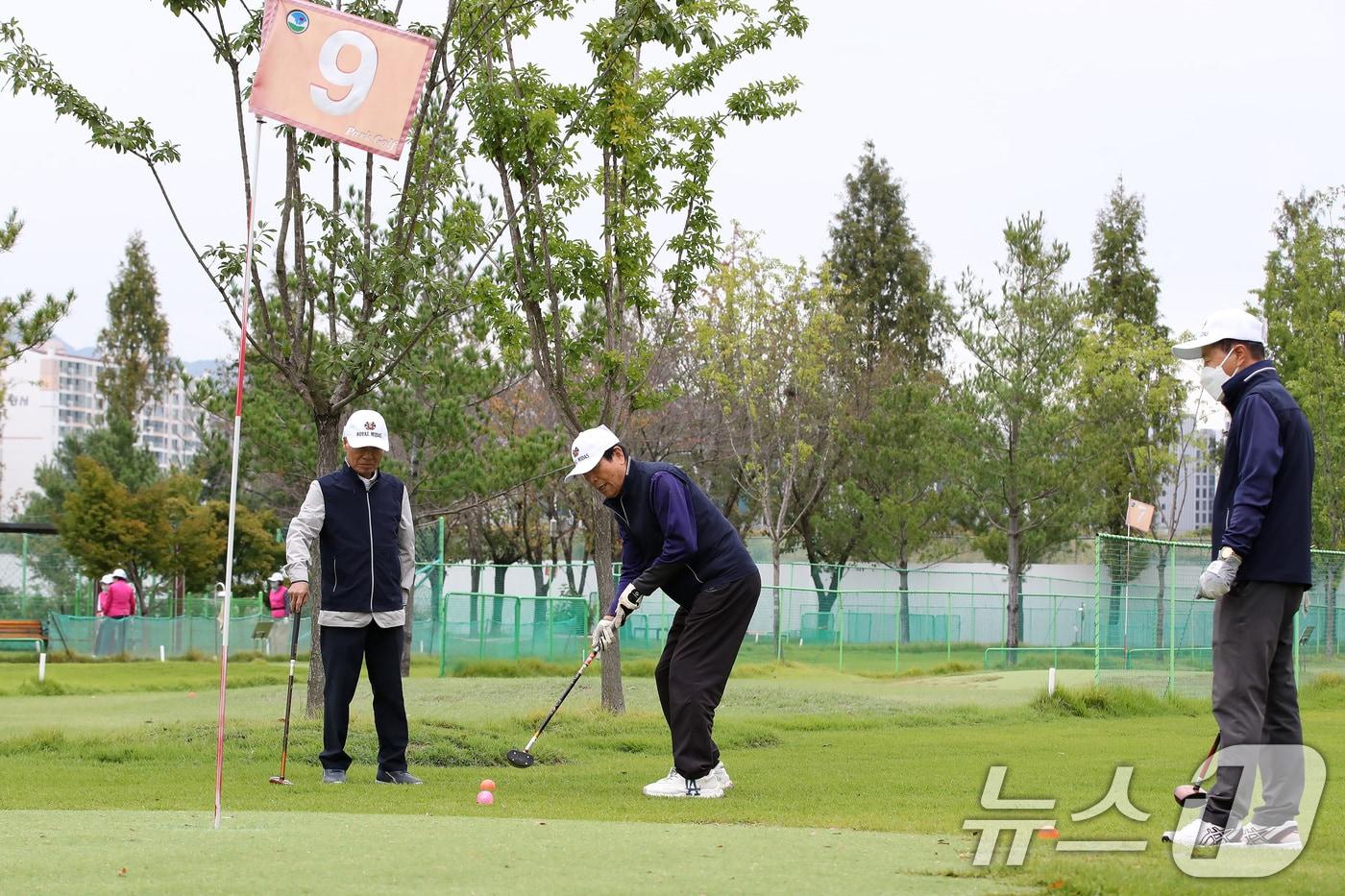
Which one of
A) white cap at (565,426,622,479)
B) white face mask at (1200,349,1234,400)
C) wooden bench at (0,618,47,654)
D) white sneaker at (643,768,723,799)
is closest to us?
white face mask at (1200,349,1234,400)

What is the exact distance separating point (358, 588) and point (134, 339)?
62.4m

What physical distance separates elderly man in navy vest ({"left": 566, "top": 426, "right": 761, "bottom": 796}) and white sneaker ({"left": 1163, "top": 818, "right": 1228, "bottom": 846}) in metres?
2.74

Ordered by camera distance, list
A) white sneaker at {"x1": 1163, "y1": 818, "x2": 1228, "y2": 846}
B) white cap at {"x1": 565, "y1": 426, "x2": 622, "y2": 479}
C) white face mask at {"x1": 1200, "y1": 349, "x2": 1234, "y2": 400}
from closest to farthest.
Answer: white sneaker at {"x1": 1163, "y1": 818, "x2": 1228, "y2": 846}
white face mask at {"x1": 1200, "y1": 349, "x2": 1234, "y2": 400}
white cap at {"x1": 565, "y1": 426, "x2": 622, "y2": 479}

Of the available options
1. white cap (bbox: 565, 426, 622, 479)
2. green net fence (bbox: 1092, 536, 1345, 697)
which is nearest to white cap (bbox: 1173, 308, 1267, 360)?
white cap (bbox: 565, 426, 622, 479)

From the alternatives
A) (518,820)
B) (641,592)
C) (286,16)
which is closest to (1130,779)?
(641,592)

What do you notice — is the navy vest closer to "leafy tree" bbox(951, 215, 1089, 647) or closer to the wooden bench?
the wooden bench

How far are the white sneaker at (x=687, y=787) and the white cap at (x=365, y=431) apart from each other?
102 inches

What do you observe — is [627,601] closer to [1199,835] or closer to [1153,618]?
[1199,835]

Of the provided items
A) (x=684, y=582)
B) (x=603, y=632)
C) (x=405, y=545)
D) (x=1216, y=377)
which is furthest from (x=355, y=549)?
(x=1216, y=377)

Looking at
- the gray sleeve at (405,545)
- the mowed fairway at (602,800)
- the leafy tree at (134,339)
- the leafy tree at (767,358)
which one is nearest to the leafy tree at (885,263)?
the leafy tree at (767,358)

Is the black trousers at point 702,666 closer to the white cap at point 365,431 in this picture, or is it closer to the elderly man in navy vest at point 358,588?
the elderly man in navy vest at point 358,588

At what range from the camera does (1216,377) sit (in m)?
6.70

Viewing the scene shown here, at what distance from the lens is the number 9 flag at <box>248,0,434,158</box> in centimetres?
1030

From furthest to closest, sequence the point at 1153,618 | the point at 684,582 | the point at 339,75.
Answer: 1. the point at 1153,618
2. the point at 339,75
3. the point at 684,582
